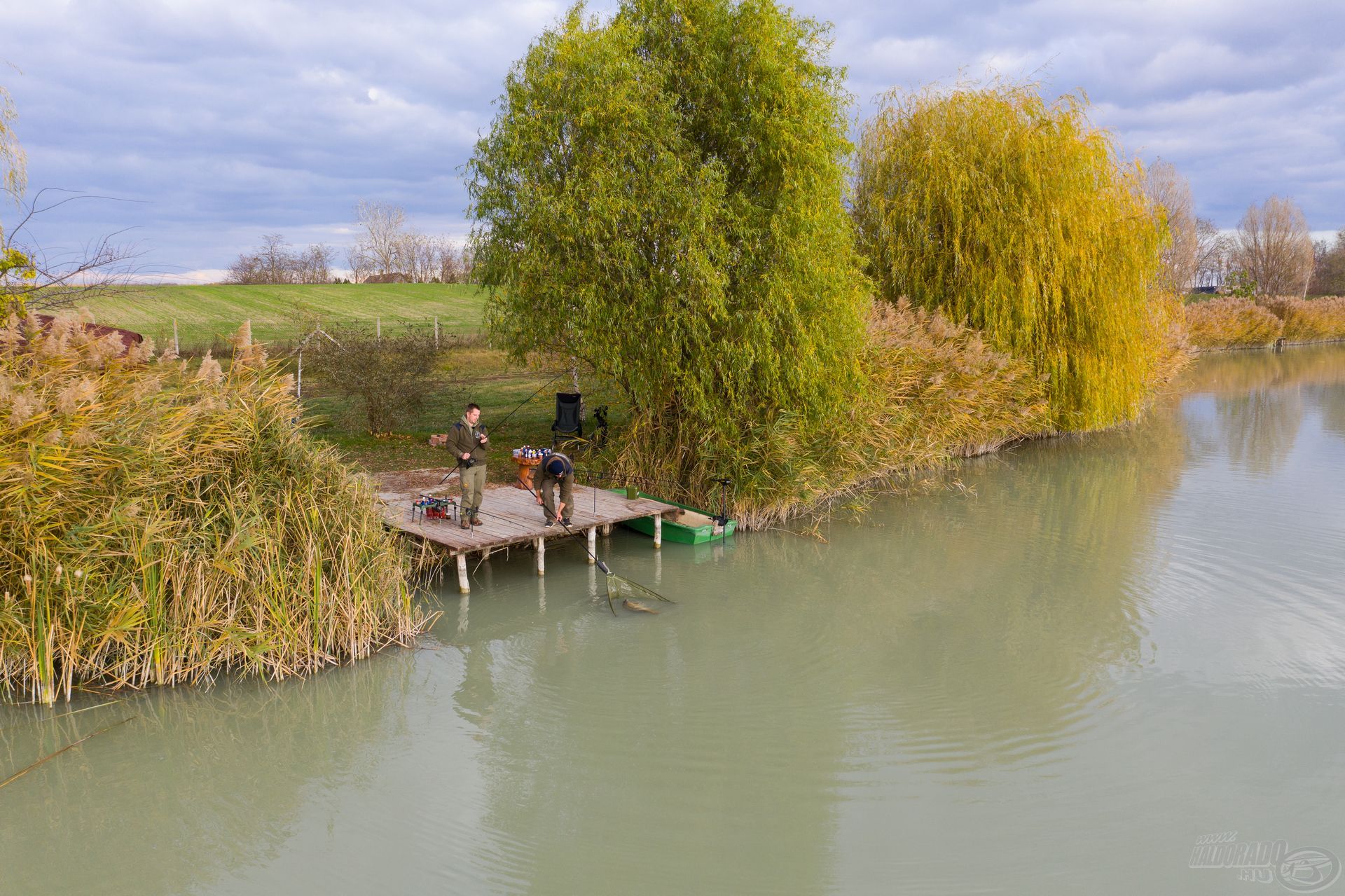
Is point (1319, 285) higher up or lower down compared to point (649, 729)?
higher up

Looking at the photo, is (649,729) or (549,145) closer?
(649,729)

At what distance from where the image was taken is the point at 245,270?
57281 millimetres

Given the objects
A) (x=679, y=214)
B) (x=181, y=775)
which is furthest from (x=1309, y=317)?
(x=181, y=775)

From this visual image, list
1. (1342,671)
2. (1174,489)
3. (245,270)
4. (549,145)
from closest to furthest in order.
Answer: (1342,671) < (549,145) < (1174,489) < (245,270)

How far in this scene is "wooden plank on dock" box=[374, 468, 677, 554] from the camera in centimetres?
980

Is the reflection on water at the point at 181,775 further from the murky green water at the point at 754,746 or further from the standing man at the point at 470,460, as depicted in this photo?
the standing man at the point at 470,460

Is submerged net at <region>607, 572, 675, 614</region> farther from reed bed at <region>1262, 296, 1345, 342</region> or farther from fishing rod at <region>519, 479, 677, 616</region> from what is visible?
reed bed at <region>1262, 296, 1345, 342</region>

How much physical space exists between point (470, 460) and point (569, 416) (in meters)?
5.20

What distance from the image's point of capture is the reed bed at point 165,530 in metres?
6.79

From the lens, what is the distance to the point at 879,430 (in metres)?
14.3

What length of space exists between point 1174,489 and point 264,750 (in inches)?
581

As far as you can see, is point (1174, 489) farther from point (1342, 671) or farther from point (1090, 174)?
point (1342, 671)

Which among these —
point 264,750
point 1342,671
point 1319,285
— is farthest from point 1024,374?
point 1319,285

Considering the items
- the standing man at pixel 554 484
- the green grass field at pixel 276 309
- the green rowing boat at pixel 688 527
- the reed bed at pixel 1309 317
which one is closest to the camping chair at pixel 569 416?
the green rowing boat at pixel 688 527
